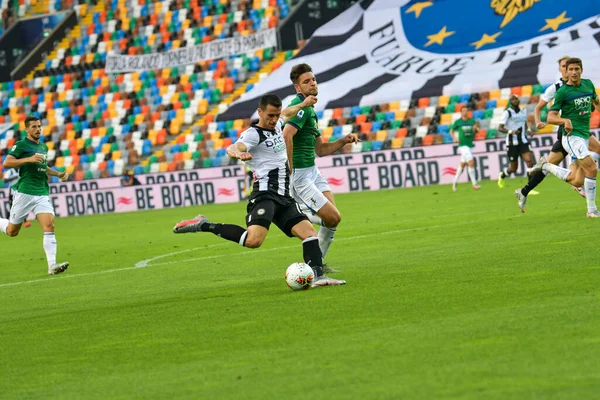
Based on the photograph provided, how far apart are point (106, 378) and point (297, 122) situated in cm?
490

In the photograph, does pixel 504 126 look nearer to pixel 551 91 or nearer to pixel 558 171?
pixel 558 171

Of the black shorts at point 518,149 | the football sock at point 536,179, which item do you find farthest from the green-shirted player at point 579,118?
the black shorts at point 518,149

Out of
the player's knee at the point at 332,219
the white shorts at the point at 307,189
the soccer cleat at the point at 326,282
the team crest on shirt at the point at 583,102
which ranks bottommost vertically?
the soccer cleat at the point at 326,282

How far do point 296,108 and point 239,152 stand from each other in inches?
34.1

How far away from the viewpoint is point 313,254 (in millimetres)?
11102

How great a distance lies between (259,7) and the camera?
145 feet

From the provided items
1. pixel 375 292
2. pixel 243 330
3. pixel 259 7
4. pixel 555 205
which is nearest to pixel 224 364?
pixel 243 330

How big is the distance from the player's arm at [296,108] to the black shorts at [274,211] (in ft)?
2.60

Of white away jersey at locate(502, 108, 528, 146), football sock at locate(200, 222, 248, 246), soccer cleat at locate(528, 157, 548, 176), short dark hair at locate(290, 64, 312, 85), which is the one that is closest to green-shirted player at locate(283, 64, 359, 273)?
short dark hair at locate(290, 64, 312, 85)

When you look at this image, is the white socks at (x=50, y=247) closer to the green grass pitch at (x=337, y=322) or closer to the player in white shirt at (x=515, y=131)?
the green grass pitch at (x=337, y=322)

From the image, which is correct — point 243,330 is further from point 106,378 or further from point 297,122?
point 297,122

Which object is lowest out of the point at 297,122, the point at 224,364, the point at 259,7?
the point at 224,364

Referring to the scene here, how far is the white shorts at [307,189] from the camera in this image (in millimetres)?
11703

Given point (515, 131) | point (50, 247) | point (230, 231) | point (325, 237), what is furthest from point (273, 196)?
point (515, 131)
